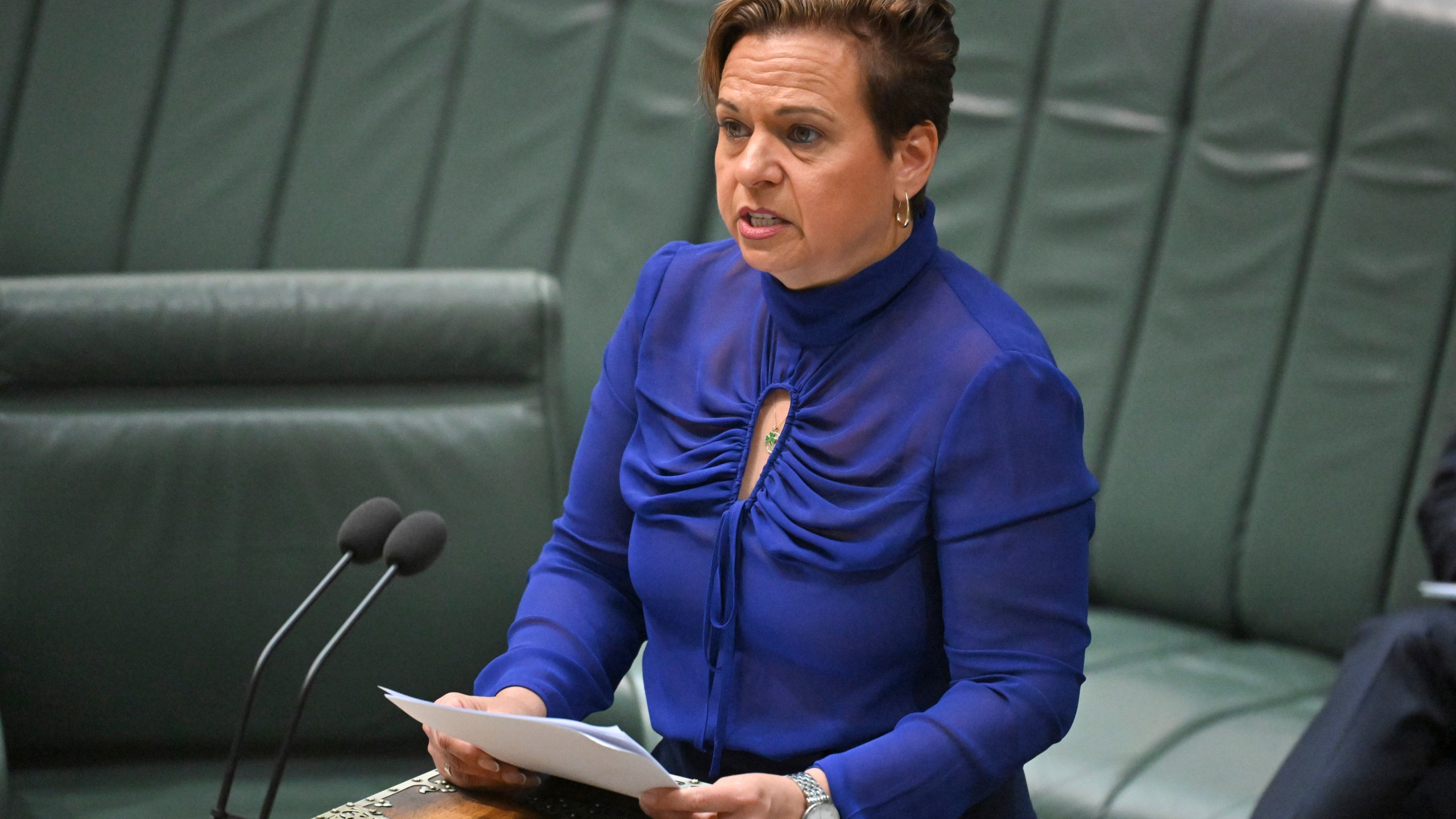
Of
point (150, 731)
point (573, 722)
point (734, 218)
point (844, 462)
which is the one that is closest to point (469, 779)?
point (573, 722)

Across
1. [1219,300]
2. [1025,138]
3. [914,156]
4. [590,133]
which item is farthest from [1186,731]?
[590,133]

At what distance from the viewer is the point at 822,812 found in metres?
1.05

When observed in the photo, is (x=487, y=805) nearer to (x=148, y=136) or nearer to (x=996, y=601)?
(x=996, y=601)

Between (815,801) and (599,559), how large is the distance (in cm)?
35

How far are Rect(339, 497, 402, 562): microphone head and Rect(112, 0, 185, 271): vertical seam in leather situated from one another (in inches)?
75.0

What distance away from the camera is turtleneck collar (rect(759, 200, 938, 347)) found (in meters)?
1.17

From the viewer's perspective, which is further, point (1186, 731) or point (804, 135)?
point (1186, 731)

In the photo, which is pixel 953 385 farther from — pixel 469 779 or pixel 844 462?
pixel 469 779

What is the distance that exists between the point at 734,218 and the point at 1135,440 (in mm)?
1512

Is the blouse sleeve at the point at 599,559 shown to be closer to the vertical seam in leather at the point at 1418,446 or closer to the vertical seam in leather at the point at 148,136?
the vertical seam in leather at the point at 1418,446

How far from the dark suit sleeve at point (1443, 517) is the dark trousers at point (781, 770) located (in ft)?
3.32

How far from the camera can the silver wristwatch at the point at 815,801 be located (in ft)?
3.44

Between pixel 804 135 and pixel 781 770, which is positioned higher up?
pixel 804 135

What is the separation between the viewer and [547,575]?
4.32ft
